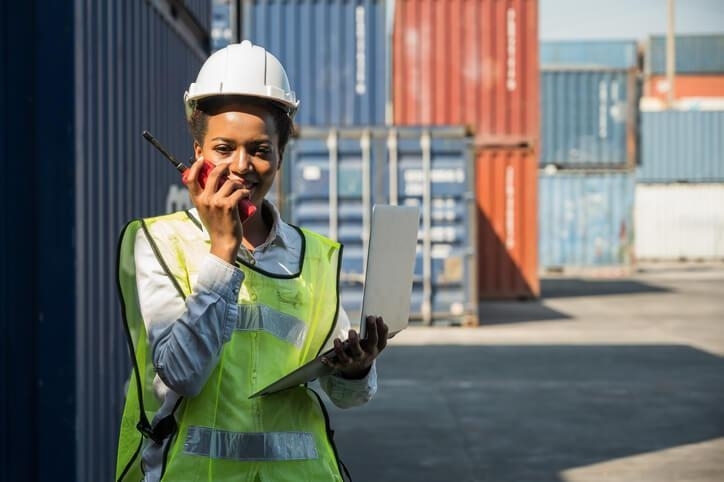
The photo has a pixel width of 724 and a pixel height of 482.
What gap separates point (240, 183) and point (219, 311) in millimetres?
268

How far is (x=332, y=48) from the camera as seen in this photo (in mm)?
17875

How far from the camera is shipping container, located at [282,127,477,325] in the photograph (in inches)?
587

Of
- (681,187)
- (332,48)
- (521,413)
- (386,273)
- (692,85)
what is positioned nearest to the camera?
(386,273)

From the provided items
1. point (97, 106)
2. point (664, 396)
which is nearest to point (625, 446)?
point (664, 396)

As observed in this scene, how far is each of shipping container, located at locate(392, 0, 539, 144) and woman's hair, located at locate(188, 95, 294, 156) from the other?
17391mm

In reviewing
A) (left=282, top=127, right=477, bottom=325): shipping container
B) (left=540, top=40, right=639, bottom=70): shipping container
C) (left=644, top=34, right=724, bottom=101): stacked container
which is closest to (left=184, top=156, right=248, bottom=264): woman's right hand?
(left=282, top=127, right=477, bottom=325): shipping container

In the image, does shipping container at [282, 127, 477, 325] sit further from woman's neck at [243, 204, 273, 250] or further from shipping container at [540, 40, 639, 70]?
shipping container at [540, 40, 639, 70]

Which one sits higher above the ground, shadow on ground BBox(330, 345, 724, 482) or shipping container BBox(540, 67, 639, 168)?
shipping container BBox(540, 67, 639, 168)

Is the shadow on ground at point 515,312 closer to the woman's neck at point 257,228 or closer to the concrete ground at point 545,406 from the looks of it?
the concrete ground at point 545,406

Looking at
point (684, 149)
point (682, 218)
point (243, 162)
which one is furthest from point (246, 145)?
point (684, 149)

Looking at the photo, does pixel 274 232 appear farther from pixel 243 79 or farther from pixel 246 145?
pixel 243 79

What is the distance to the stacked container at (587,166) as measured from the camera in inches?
1129

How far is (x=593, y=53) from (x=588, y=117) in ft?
46.0

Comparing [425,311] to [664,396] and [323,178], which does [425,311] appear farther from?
[664,396]
